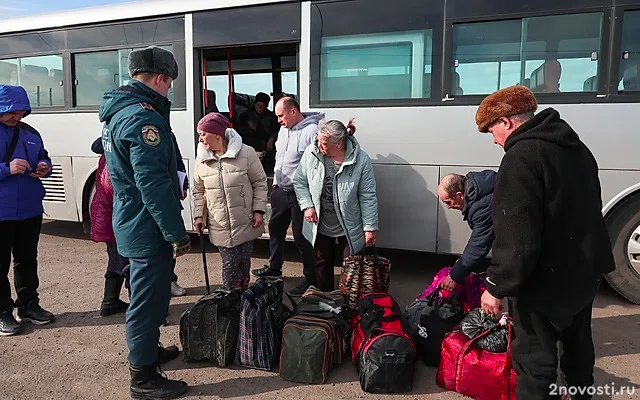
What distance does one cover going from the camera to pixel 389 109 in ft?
15.3

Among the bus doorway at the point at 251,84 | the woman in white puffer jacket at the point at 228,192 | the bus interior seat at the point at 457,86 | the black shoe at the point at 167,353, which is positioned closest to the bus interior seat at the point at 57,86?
the bus doorway at the point at 251,84

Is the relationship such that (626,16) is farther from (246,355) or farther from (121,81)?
(121,81)

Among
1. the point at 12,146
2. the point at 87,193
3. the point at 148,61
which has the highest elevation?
the point at 148,61

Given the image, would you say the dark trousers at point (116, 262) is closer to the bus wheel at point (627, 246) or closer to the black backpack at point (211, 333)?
the black backpack at point (211, 333)

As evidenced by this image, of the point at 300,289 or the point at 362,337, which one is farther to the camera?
the point at 300,289

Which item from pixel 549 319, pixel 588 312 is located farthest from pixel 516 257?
pixel 588 312

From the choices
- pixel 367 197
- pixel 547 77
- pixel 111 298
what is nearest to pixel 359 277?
pixel 367 197

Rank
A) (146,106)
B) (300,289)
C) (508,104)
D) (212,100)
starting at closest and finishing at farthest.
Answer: (508,104)
(146,106)
(300,289)
(212,100)

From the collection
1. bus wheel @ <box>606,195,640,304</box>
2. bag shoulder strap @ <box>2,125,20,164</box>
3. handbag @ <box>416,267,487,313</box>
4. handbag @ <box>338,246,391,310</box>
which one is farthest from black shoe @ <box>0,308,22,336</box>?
bus wheel @ <box>606,195,640,304</box>

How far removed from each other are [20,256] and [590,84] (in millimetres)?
5102

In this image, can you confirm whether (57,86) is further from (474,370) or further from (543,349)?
(543,349)

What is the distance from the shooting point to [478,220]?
320 cm

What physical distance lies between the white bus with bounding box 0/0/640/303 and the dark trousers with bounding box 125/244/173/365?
2490 mm

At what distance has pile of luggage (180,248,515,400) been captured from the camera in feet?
9.83
